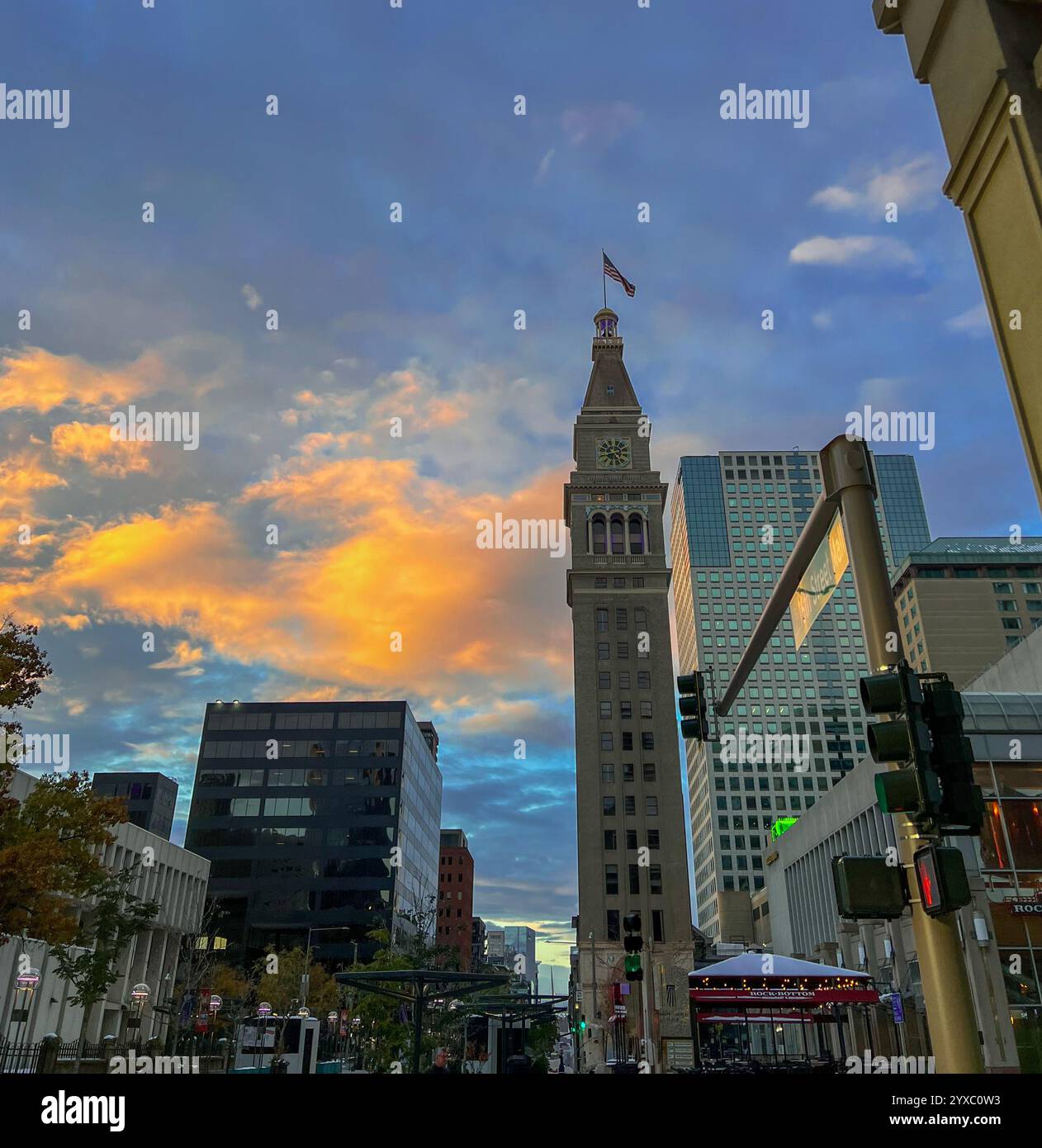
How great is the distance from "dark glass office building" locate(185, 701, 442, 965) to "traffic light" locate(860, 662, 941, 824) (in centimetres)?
9672

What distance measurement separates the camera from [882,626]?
5.39m

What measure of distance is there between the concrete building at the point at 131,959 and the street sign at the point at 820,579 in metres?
37.5

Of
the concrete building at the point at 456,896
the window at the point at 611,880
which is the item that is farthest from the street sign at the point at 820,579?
the concrete building at the point at 456,896

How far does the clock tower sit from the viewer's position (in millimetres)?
76438

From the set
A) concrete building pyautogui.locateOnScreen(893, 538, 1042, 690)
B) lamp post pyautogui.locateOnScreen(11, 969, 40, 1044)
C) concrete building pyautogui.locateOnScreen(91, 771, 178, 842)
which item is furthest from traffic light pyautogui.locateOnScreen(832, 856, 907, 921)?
concrete building pyautogui.locateOnScreen(893, 538, 1042, 690)

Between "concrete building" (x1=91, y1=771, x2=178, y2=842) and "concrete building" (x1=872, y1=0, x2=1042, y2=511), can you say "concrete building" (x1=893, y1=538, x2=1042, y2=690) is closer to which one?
"concrete building" (x1=91, y1=771, x2=178, y2=842)

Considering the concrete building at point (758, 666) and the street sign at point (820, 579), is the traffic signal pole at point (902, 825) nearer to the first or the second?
the street sign at point (820, 579)

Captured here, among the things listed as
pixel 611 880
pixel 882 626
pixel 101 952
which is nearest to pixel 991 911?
pixel 882 626

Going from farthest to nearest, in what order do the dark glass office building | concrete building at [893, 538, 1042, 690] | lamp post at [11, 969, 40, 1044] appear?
concrete building at [893, 538, 1042, 690] → the dark glass office building → lamp post at [11, 969, 40, 1044]

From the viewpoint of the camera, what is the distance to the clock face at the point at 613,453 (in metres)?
104

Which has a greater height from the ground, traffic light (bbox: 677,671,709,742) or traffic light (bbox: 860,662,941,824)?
traffic light (bbox: 677,671,709,742)

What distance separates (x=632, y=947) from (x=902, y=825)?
504 inches

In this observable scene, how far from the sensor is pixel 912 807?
4.80 meters
